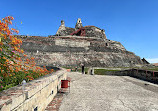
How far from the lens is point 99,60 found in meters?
31.7

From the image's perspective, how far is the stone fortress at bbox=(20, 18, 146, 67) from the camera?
2806 centimetres

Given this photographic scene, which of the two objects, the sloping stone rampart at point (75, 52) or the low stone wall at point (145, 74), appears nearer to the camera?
the low stone wall at point (145, 74)

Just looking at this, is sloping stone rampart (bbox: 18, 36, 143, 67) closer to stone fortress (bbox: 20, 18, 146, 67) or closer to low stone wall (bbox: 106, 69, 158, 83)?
stone fortress (bbox: 20, 18, 146, 67)

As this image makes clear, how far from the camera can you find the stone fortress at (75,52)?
92.1 feet

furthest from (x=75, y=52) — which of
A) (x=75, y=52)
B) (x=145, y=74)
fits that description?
(x=145, y=74)

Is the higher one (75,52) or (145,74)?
(75,52)

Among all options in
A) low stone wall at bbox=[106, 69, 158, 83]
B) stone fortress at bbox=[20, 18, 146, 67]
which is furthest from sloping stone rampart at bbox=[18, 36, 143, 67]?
low stone wall at bbox=[106, 69, 158, 83]

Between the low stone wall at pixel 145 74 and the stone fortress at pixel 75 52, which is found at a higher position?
the stone fortress at pixel 75 52

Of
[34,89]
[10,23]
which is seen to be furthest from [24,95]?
[10,23]

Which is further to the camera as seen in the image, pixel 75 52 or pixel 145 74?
pixel 75 52

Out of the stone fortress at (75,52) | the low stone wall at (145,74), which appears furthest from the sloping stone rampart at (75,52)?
the low stone wall at (145,74)

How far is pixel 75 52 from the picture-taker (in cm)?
3189

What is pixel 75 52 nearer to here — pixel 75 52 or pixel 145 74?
pixel 75 52

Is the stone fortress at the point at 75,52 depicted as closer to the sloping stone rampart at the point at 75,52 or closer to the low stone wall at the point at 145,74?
the sloping stone rampart at the point at 75,52
